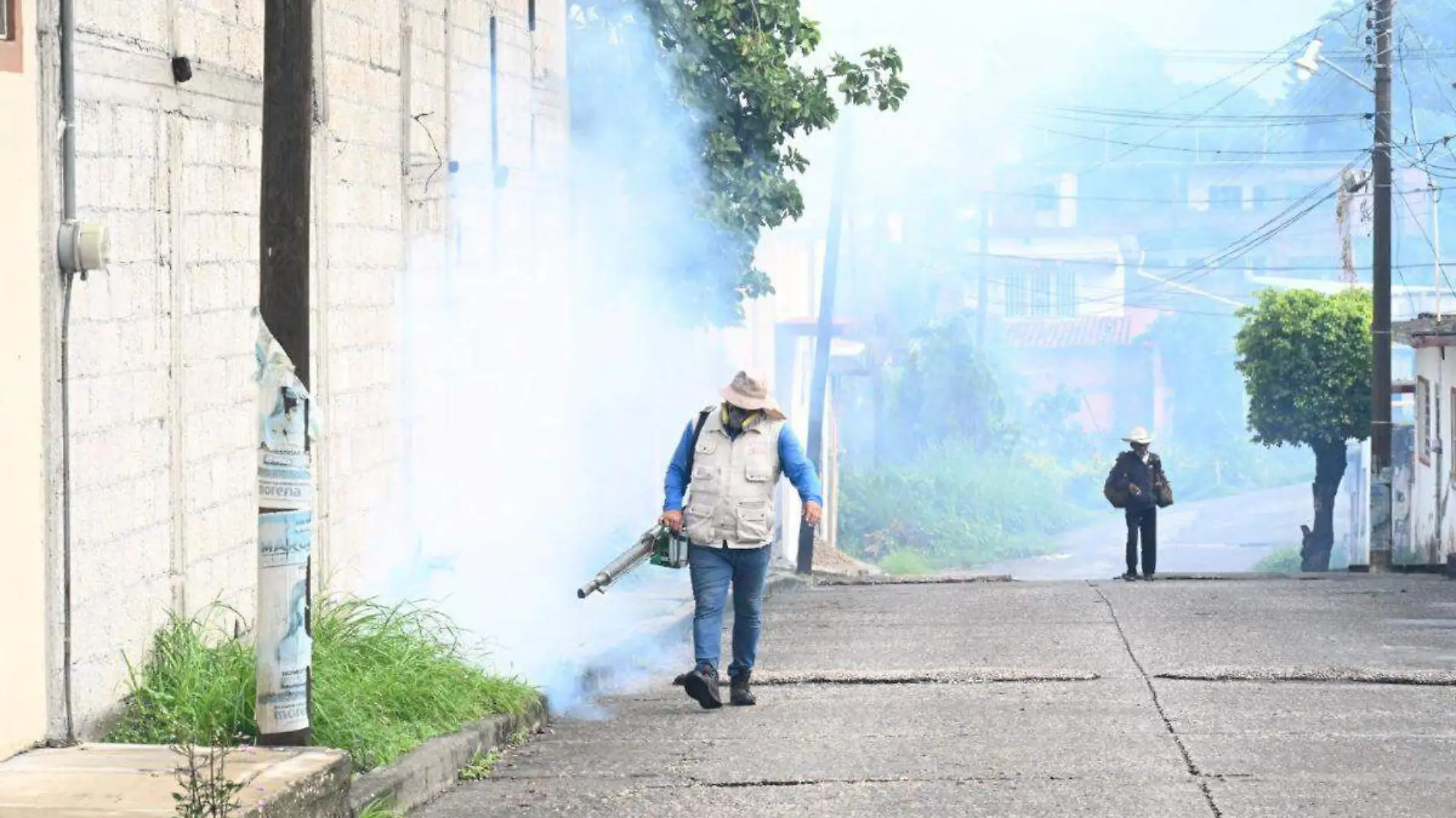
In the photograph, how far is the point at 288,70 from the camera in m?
7.48

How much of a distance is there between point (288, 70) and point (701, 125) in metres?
11.8

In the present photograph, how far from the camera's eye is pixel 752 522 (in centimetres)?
1034

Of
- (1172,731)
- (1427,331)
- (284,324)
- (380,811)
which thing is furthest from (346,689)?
(1427,331)

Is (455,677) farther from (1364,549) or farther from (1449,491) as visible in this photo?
(1364,549)

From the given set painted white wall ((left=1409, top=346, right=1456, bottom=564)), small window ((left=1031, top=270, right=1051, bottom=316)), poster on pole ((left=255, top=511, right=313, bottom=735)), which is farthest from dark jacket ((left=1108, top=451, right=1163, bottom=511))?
small window ((left=1031, top=270, right=1051, bottom=316))

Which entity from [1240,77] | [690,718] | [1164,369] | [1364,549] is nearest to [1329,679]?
[690,718]

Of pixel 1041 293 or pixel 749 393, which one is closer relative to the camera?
pixel 749 393

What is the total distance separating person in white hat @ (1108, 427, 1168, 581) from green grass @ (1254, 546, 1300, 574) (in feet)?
80.9

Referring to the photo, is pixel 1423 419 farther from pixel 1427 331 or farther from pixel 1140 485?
pixel 1140 485

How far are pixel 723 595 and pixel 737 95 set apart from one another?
9.83 m

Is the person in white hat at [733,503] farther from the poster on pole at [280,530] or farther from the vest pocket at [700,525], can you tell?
the poster on pole at [280,530]

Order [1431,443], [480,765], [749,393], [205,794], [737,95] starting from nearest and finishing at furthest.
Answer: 1. [205,794]
2. [480,765]
3. [749,393]
4. [737,95]
5. [1431,443]

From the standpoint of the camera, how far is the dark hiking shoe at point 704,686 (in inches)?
399

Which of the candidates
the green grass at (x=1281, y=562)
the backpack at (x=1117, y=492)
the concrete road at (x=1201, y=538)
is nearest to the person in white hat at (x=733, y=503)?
the backpack at (x=1117, y=492)
